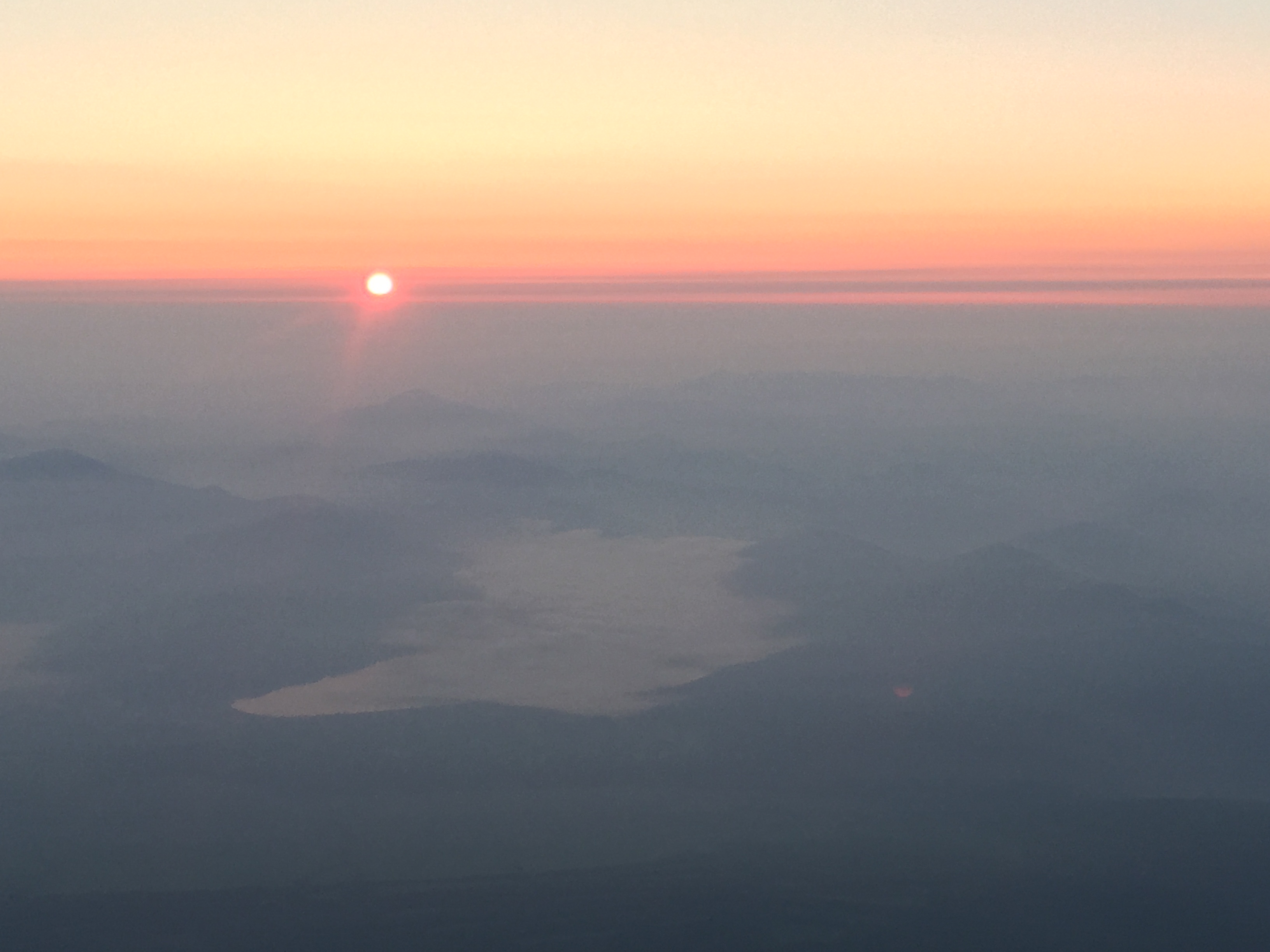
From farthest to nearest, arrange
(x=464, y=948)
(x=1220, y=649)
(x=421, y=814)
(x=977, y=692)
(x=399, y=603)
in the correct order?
(x=399, y=603), (x=1220, y=649), (x=977, y=692), (x=421, y=814), (x=464, y=948)

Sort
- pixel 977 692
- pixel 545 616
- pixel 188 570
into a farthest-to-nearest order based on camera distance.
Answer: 1. pixel 188 570
2. pixel 545 616
3. pixel 977 692

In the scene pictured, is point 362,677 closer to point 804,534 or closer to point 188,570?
point 188,570

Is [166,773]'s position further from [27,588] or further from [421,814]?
[27,588]

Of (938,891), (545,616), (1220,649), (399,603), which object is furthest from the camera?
(399,603)

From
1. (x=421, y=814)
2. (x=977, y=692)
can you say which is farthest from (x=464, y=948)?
(x=977, y=692)

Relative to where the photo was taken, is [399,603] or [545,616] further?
[399,603]

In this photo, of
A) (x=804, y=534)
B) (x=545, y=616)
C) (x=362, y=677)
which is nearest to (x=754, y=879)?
(x=362, y=677)
